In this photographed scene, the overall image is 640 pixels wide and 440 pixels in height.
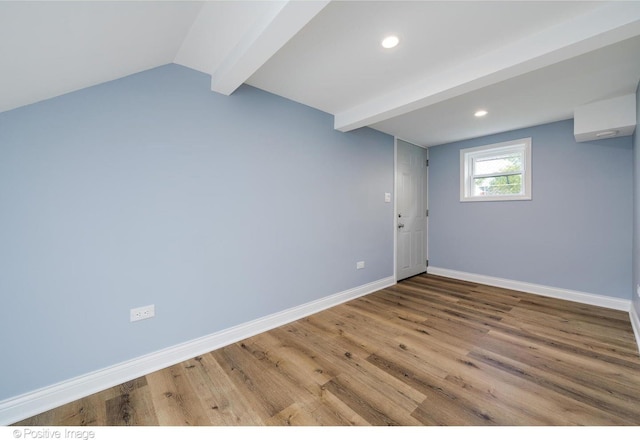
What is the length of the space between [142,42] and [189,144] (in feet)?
2.28

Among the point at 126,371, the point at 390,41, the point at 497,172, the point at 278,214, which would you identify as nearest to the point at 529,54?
the point at 390,41

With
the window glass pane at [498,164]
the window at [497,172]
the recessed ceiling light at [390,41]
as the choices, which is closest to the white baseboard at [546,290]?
the window at [497,172]

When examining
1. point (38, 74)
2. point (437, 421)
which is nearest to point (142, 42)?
point (38, 74)

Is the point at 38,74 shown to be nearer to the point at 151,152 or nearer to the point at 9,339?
the point at 151,152

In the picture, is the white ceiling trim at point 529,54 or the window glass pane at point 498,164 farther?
the window glass pane at point 498,164

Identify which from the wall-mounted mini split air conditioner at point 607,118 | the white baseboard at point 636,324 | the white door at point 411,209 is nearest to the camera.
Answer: the white baseboard at point 636,324

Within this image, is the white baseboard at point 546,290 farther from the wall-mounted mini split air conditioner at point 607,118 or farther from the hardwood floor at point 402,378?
the wall-mounted mini split air conditioner at point 607,118

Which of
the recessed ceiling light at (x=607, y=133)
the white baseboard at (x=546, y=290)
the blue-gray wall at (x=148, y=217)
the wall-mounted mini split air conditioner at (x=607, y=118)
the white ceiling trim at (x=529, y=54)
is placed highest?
the white ceiling trim at (x=529, y=54)

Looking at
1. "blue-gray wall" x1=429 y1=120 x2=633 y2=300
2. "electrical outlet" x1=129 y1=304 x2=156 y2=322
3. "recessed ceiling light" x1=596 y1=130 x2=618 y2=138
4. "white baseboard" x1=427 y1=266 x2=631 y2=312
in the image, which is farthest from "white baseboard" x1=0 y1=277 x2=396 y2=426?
"recessed ceiling light" x1=596 y1=130 x2=618 y2=138

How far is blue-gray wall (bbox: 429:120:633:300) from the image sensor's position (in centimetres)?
293

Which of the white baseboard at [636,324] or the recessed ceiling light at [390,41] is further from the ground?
the recessed ceiling light at [390,41]

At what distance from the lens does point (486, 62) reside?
1.88 metres

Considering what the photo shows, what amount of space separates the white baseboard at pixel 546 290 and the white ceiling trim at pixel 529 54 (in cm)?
305

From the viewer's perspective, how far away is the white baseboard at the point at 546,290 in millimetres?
2957
